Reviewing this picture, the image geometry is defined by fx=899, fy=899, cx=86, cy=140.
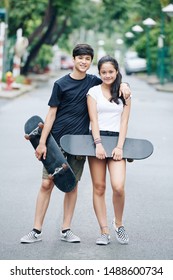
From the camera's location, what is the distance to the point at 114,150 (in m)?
7.44

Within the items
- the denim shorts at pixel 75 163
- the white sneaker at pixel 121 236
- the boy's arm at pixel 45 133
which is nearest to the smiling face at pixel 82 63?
the boy's arm at pixel 45 133

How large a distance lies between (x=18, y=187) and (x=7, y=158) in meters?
2.84

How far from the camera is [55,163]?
24.5ft

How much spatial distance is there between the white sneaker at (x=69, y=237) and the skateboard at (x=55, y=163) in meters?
0.50

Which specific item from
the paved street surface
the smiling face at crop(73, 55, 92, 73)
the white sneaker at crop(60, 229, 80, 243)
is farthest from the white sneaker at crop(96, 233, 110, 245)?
the smiling face at crop(73, 55, 92, 73)

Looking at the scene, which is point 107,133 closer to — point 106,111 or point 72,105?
point 106,111

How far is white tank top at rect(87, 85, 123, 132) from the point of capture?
24.5ft

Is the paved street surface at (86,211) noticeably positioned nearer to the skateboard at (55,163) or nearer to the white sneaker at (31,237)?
the white sneaker at (31,237)

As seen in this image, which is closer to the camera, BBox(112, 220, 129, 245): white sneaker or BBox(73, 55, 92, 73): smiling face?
BBox(73, 55, 92, 73): smiling face

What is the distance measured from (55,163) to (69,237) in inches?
30.4

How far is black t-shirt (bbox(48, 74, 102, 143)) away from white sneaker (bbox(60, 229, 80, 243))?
0.85 meters

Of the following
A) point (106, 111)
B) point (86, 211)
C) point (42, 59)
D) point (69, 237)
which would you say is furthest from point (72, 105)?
point (42, 59)

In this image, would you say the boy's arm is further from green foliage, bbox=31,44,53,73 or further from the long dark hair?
green foliage, bbox=31,44,53,73
